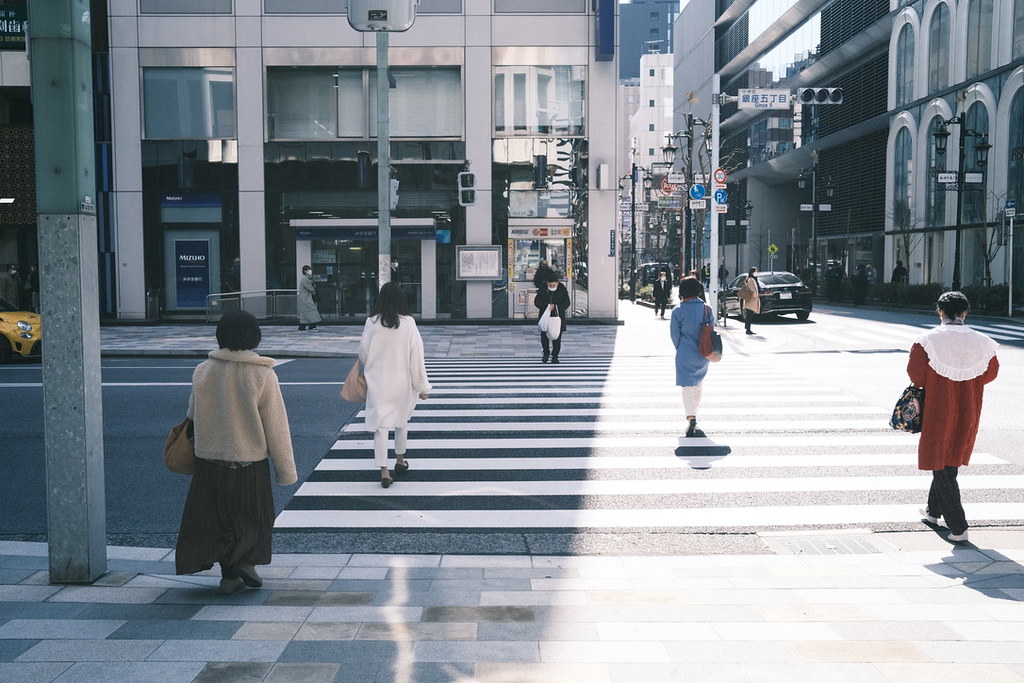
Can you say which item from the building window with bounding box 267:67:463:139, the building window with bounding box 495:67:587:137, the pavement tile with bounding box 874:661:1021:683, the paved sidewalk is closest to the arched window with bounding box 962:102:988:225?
the building window with bounding box 495:67:587:137

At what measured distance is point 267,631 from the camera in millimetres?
4461

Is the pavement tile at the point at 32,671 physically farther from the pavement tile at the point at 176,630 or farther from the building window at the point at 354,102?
the building window at the point at 354,102

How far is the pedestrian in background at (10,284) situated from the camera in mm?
28672

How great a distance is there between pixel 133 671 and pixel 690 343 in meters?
7.19

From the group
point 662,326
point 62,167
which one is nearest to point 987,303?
point 662,326

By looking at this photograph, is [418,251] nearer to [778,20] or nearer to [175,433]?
[175,433]

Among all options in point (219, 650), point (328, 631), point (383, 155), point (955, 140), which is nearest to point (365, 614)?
point (328, 631)

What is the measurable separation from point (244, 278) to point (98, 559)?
24159 mm

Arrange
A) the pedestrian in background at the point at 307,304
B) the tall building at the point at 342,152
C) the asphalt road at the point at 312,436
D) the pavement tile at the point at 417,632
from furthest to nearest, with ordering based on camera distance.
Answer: the tall building at the point at 342,152
the pedestrian in background at the point at 307,304
the asphalt road at the point at 312,436
the pavement tile at the point at 417,632

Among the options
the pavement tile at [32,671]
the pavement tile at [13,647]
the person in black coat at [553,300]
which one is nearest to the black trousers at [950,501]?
the pavement tile at [32,671]

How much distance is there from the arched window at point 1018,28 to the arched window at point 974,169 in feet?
9.18

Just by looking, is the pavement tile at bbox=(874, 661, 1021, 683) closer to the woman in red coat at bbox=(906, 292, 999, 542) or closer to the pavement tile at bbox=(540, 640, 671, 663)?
the pavement tile at bbox=(540, 640, 671, 663)

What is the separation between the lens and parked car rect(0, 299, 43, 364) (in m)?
18.1

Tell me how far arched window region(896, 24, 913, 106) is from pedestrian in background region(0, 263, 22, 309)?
1506 inches
